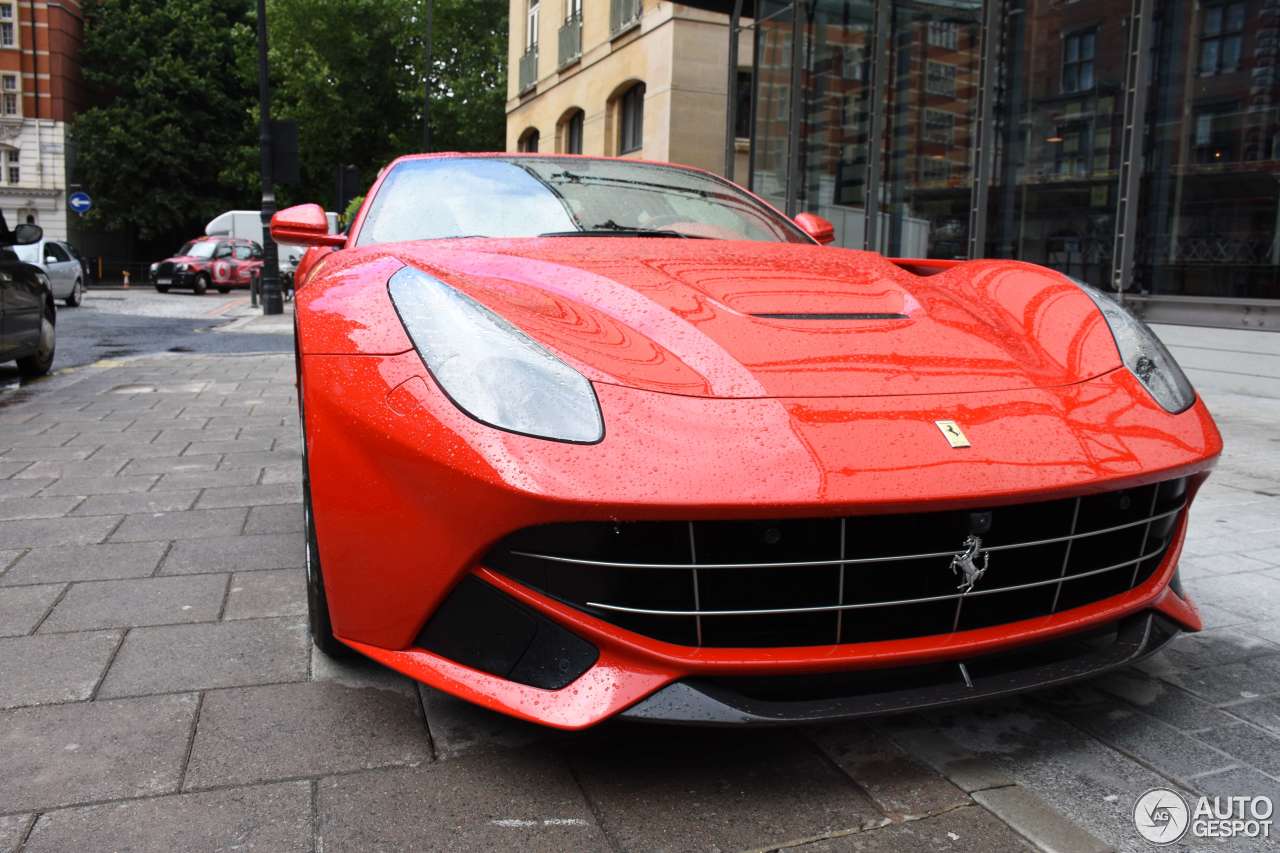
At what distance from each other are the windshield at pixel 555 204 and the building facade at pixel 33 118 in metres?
44.4

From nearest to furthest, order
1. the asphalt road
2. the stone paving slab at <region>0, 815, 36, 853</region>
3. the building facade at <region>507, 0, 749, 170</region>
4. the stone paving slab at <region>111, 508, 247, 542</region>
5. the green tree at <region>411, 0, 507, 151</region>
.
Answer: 1. the stone paving slab at <region>0, 815, 36, 853</region>
2. the stone paving slab at <region>111, 508, 247, 542</region>
3. the asphalt road
4. the building facade at <region>507, 0, 749, 170</region>
5. the green tree at <region>411, 0, 507, 151</region>

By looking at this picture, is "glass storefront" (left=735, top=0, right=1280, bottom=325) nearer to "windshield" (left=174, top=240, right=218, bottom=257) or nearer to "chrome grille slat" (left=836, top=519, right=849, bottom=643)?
"chrome grille slat" (left=836, top=519, right=849, bottom=643)

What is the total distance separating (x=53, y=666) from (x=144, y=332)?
43.0 feet

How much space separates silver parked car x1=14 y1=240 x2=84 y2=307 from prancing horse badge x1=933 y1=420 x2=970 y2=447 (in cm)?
2116

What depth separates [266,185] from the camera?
17.9 metres

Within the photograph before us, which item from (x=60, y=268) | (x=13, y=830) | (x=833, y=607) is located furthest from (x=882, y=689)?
(x=60, y=268)

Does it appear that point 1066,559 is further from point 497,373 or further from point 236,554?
point 236,554

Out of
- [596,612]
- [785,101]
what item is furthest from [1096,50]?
[596,612]

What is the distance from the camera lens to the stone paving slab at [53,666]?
90.4 inches

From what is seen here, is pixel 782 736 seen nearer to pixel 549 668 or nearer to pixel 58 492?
pixel 549 668

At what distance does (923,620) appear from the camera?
189 centimetres

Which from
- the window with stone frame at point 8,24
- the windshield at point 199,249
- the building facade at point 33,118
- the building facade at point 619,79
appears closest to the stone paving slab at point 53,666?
the building facade at point 619,79

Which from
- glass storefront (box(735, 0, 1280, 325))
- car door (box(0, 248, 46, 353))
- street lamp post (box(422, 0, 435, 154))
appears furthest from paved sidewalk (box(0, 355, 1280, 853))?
street lamp post (box(422, 0, 435, 154))

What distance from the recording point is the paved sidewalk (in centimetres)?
177
